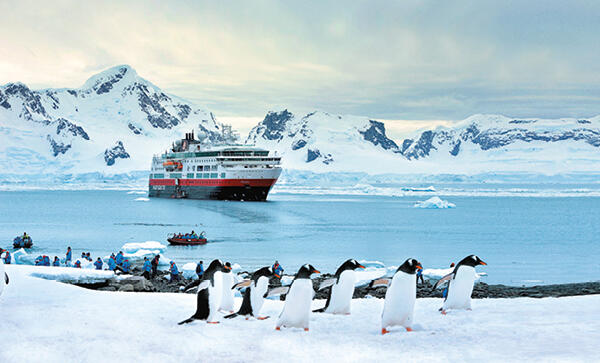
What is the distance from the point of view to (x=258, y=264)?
97.6ft

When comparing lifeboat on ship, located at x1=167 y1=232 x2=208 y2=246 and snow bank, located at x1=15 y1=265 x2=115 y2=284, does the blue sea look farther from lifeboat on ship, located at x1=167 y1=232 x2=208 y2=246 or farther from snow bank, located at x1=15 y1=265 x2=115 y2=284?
snow bank, located at x1=15 y1=265 x2=115 y2=284

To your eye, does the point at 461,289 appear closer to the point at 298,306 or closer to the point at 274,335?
the point at 298,306

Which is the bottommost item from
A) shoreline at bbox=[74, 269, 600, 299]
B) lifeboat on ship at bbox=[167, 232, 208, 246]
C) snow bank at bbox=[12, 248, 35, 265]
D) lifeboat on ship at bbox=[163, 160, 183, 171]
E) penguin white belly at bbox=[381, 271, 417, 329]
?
snow bank at bbox=[12, 248, 35, 265]

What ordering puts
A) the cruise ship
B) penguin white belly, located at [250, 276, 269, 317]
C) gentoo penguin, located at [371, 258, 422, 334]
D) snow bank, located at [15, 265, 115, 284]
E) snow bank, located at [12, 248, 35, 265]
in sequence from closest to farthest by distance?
gentoo penguin, located at [371, 258, 422, 334]
penguin white belly, located at [250, 276, 269, 317]
snow bank, located at [15, 265, 115, 284]
snow bank, located at [12, 248, 35, 265]
the cruise ship

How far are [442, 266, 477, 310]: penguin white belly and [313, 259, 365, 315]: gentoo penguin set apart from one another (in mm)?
1908

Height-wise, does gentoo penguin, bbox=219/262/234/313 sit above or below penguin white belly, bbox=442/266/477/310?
below

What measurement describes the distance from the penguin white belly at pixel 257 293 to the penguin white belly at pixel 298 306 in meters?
1.11

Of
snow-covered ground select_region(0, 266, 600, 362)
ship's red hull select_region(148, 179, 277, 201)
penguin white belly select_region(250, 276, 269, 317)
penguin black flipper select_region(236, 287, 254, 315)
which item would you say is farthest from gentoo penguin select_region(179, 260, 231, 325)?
ship's red hull select_region(148, 179, 277, 201)

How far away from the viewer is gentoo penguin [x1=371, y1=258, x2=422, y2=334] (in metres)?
9.82

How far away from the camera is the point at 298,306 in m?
9.91

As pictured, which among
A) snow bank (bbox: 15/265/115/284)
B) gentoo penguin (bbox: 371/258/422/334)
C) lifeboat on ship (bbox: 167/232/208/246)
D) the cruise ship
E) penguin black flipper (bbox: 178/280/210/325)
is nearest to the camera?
gentoo penguin (bbox: 371/258/422/334)

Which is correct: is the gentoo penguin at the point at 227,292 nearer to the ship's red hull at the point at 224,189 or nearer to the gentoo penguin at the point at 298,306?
the gentoo penguin at the point at 298,306

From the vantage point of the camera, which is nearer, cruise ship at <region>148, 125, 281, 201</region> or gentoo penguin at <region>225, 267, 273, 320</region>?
gentoo penguin at <region>225, 267, 273, 320</region>

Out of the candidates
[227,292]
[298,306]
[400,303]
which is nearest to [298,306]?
[298,306]
